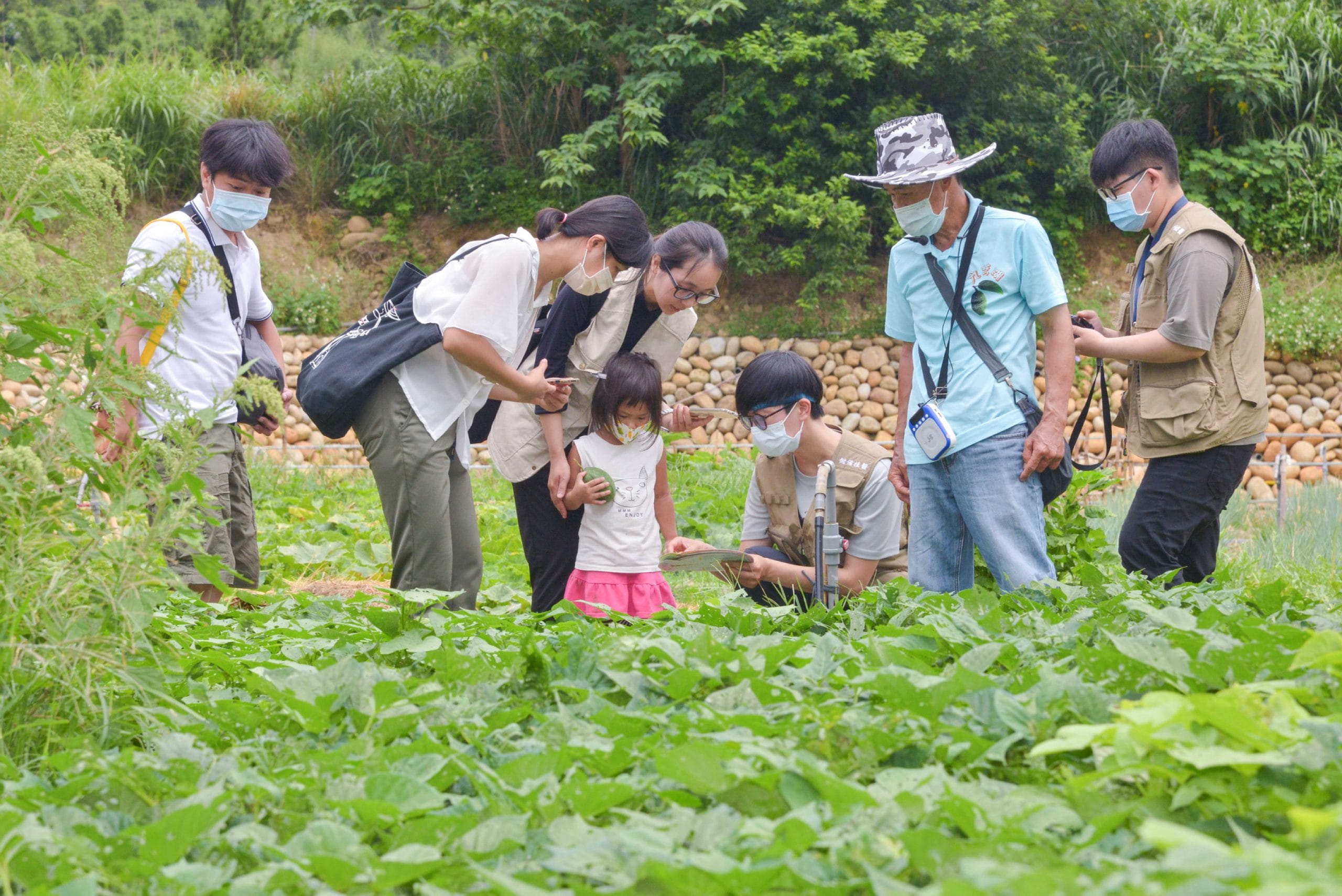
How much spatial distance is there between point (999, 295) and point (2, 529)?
8.35 feet

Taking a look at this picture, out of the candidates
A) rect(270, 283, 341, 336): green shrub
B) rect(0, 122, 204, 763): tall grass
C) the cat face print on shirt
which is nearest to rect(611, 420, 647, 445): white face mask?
the cat face print on shirt

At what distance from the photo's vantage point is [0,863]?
1.25m

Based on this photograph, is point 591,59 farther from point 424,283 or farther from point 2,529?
point 2,529

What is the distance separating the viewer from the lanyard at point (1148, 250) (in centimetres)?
354

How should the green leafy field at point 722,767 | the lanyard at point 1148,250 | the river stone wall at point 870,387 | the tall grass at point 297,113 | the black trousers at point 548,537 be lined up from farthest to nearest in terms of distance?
the tall grass at point 297,113 < the river stone wall at point 870,387 < the black trousers at point 548,537 < the lanyard at point 1148,250 < the green leafy field at point 722,767

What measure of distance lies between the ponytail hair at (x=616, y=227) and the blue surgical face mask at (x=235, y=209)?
947 mm

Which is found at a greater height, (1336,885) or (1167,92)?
(1167,92)

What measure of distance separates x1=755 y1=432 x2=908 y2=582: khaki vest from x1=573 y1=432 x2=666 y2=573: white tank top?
395mm

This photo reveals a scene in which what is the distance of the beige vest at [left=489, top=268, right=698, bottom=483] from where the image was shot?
382 centimetres

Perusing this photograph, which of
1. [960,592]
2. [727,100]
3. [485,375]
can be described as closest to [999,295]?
[960,592]

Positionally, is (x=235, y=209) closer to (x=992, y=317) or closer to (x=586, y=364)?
(x=586, y=364)

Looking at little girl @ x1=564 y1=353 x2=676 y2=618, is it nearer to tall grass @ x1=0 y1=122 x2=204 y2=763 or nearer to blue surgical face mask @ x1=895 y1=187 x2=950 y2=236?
blue surgical face mask @ x1=895 y1=187 x2=950 y2=236

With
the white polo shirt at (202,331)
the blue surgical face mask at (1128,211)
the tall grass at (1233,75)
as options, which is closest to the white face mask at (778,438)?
the blue surgical face mask at (1128,211)

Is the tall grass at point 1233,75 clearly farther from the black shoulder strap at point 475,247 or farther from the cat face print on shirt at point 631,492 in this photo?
the black shoulder strap at point 475,247
